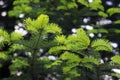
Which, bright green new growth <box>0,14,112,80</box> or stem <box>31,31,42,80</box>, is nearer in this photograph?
bright green new growth <box>0,14,112,80</box>

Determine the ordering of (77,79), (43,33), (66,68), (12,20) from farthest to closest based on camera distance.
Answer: (12,20) < (77,79) < (66,68) < (43,33)

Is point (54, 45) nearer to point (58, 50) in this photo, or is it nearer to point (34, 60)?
point (58, 50)

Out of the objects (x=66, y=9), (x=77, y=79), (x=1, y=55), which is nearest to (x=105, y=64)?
(x=77, y=79)

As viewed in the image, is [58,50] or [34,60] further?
[34,60]

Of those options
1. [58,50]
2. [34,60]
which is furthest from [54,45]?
[34,60]

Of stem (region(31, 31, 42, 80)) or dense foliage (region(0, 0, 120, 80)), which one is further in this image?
stem (region(31, 31, 42, 80))

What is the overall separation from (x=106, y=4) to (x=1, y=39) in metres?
3.70

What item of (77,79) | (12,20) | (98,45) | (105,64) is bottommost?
(77,79)

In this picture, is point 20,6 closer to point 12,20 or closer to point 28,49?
point 12,20

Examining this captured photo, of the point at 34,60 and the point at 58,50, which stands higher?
the point at 58,50

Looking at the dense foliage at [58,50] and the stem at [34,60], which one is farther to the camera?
the stem at [34,60]

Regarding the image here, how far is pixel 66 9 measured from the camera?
4.69 metres

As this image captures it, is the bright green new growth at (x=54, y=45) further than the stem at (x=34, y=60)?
No

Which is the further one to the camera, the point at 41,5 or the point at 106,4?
the point at 106,4
